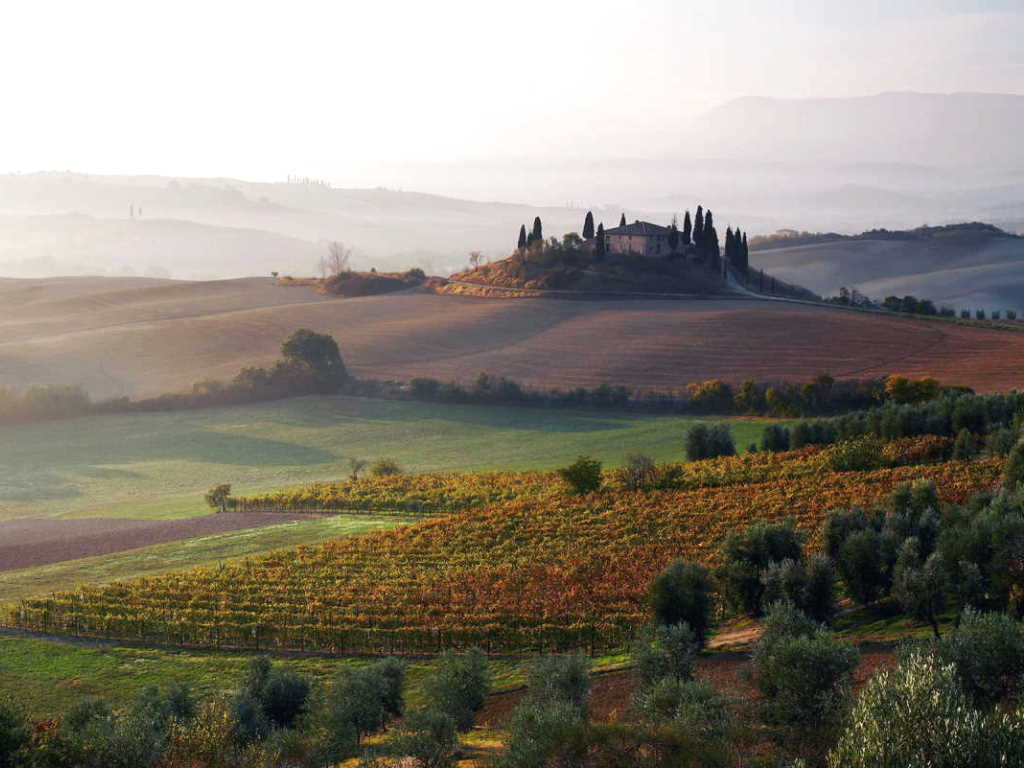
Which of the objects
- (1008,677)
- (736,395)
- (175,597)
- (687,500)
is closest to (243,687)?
(175,597)

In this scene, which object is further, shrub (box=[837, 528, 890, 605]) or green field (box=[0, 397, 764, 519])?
green field (box=[0, 397, 764, 519])

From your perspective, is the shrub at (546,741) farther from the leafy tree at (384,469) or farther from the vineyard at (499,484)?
the leafy tree at (384,469)

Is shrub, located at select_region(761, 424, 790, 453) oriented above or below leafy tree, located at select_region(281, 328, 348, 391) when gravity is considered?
below

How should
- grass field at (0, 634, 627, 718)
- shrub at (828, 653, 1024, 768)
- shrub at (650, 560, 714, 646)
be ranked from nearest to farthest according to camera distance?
shrub at (828, 653, 1024, 768), grass field at (0, 634, 627, 718), shrub at (650, 560, 714, 646)

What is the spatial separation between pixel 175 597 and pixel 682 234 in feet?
369

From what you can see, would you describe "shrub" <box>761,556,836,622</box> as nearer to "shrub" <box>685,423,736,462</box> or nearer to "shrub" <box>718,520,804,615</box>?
"shrub" <box>718,520,804,615</box>

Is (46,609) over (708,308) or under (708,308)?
under

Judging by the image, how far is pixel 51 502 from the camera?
63906 mm

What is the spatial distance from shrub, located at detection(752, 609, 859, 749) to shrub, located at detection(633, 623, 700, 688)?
10.9ft

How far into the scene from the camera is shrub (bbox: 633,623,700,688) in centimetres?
2561

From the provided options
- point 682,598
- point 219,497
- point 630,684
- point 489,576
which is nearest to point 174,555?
point 219,497

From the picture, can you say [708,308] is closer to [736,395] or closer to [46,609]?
[736,395]

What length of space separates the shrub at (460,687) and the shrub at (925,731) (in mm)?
11364

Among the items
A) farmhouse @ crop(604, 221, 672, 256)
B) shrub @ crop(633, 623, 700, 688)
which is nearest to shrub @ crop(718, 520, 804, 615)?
shrub @ crop(633, 623, 700, 688)
